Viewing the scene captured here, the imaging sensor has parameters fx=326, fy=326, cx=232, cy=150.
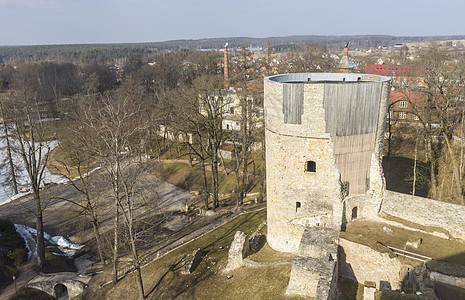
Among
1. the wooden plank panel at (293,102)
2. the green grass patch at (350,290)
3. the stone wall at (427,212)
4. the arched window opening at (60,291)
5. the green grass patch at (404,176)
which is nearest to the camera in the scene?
the green grass patch at (350,290)

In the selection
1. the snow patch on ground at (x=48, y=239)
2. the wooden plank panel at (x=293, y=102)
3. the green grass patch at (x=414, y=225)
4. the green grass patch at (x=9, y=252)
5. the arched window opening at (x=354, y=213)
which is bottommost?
the snow patch on ground at (x=48, y=239)

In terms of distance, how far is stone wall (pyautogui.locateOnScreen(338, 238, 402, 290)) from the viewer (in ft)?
43.5

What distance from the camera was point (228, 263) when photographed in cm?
1703

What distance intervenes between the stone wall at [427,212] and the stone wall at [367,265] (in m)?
3.04

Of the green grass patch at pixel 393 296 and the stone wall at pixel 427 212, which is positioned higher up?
the stone wall at pixel 427 212

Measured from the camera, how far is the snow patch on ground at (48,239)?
23.2 metres

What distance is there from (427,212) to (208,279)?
11157mm

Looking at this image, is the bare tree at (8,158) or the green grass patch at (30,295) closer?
the green grass patch at (30,295)

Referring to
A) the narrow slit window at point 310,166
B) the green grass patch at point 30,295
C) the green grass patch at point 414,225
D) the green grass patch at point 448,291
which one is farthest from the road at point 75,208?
the green grass patch at point 448,291

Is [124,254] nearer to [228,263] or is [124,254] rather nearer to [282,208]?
[228,263]

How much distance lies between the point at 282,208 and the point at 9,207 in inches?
1048

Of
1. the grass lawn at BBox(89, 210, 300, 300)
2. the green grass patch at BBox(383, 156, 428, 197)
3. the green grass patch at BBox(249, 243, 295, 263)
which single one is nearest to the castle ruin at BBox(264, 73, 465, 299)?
the green grass patch at BBox(249, 243, 295, 263)

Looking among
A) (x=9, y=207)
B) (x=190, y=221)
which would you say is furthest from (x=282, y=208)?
(x=9, y=207)

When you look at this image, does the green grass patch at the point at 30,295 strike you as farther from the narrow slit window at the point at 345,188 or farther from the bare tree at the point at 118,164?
the narrow slit window at the point at 345,188
